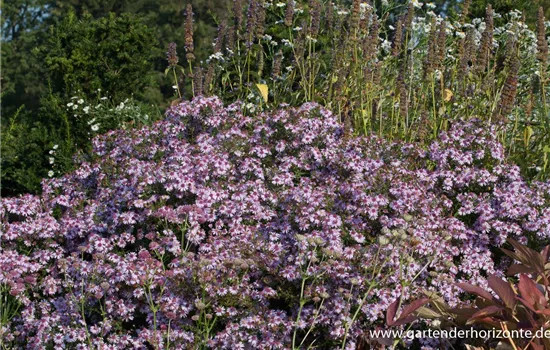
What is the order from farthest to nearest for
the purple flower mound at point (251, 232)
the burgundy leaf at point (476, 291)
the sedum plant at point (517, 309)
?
the purple flower mound at point (251, 232), the burgundy leaf at point (476, 291), the sedum plant at point (517, 309)

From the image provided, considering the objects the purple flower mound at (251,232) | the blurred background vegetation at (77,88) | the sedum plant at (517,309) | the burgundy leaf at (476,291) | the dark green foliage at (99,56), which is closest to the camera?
the sedum plant at (517,309)

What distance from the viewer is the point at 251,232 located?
3150 mm

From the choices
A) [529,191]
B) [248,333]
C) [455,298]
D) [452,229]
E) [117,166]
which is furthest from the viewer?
[117,166]

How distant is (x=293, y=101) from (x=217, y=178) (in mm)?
1647

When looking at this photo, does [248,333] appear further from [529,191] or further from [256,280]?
[529,191]

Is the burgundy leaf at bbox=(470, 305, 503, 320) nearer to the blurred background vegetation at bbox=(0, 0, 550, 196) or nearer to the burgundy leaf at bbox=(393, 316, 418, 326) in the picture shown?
the burgundy leaf at bbox=(393, 316, 418, 326)

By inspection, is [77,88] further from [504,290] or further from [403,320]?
[504,290]

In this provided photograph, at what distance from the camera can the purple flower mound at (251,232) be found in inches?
110

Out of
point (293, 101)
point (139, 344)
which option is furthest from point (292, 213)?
point (293, 101)

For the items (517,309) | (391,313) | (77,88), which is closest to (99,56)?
(77,88)

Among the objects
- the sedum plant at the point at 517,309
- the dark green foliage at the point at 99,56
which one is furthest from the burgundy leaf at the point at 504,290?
the dark green foliage at the point at 99,56

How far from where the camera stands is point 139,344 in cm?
282

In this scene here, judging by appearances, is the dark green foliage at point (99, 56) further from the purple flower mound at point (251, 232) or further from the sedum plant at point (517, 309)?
the sedum plant at point (517, 309)

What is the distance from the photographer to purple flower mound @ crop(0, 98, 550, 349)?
9.15 ft
